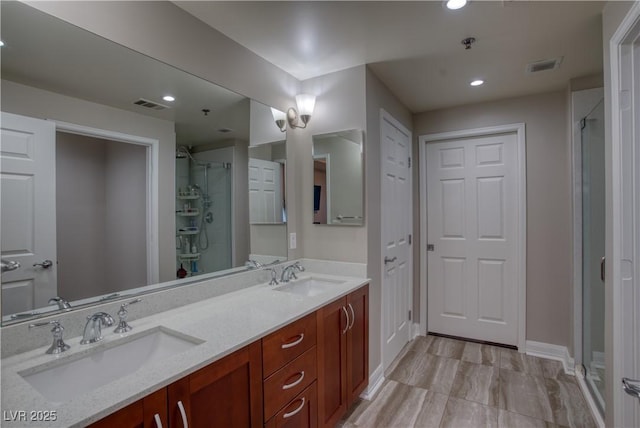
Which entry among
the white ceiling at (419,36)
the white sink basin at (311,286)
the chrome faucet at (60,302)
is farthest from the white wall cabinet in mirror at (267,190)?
the chrome faucet at (60,302)

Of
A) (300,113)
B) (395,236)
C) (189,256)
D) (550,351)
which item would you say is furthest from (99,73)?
(550,351)

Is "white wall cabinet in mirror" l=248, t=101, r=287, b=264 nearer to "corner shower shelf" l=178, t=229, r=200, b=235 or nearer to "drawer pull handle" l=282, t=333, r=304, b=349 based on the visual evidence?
"corner shower shelf" l=178, t=229, r=200, b=235

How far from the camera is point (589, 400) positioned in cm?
212

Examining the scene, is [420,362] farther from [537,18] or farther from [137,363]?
[537,18]

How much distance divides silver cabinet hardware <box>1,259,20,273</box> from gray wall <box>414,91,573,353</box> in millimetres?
3582

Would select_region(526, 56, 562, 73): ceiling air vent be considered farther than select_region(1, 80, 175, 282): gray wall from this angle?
Yes

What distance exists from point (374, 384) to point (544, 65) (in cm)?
274

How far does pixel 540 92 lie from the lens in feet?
9.20

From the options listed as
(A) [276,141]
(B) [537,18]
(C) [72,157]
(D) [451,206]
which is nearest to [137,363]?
(C) [72,157]

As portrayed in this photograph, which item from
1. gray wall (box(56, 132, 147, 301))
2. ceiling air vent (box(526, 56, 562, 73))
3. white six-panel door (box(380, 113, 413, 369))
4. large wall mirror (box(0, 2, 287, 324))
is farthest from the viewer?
white six-panel door (box(380, 113, 413, 369))

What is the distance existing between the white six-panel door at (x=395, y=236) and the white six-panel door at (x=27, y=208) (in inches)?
81.1

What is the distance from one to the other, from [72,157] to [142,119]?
14.5 inches

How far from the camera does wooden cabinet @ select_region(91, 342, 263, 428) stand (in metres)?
0.87

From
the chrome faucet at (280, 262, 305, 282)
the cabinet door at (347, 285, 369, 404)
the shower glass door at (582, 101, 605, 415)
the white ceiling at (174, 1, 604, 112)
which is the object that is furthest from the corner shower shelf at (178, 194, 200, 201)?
the shower glass door at (582, 101, 605, 415)
